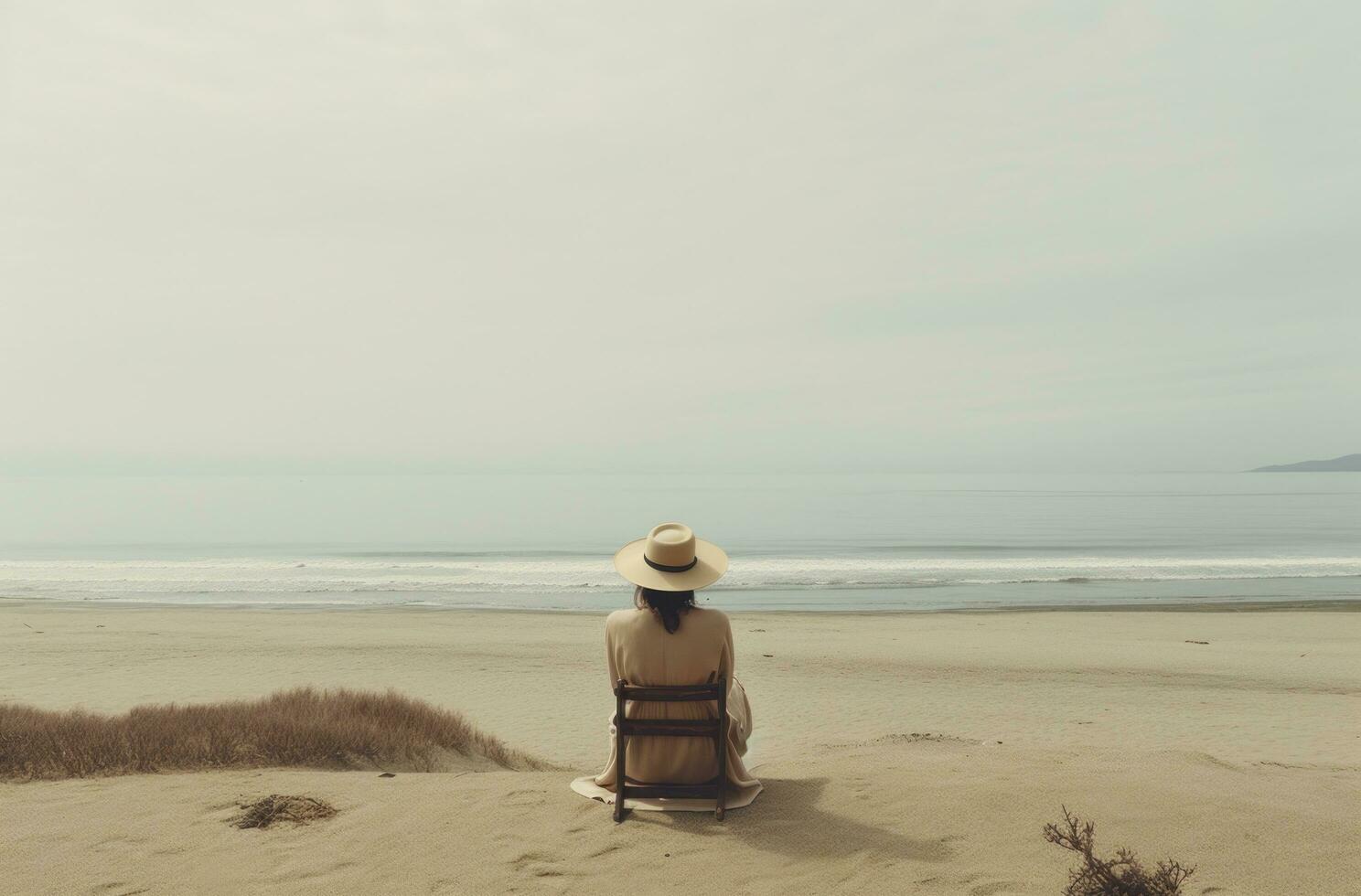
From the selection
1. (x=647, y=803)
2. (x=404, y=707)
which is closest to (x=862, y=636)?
(x=404, y=707)

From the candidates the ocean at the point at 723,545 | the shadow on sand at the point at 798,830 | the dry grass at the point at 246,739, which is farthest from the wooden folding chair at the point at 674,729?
the ocean at the point at 723,545

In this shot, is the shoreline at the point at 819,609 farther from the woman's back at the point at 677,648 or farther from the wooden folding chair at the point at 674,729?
the woman's back at the point at 677,648

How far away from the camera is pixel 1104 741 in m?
10.0

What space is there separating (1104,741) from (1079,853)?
562 centimetres

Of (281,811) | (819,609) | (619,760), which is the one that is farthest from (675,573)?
(819,609)

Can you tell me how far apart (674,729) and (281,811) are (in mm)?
2685

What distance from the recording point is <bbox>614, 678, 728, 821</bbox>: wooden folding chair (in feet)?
17.8

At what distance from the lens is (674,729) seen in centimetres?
551

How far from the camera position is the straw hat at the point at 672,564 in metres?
5.53

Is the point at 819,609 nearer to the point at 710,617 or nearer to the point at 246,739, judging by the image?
the point at 246,739

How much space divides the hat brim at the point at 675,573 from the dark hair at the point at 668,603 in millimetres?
68

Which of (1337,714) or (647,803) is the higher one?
(647,803)

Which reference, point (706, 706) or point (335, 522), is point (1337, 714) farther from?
point (335, 522)

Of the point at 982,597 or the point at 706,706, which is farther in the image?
the point at 982,597
